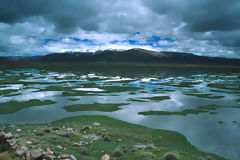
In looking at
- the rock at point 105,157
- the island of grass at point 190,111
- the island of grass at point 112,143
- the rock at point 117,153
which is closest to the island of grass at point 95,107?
the island of grass at point 190,111

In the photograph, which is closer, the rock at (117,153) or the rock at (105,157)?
the rock at (105,157)

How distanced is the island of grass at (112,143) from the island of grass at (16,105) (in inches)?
359

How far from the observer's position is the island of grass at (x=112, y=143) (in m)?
9.80

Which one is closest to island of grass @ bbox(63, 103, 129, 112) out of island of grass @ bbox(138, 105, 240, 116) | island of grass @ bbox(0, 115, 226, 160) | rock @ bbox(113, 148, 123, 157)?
island of grass @ bbox(138, 105, 240, 116)

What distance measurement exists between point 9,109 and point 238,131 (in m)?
25.9

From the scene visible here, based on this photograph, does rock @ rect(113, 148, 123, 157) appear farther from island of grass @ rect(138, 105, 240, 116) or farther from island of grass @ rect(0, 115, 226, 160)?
island of grass @ rect(138, 105, 240, 116)

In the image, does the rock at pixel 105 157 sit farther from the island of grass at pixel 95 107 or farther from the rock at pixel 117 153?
the island of grass at pixel 95 107

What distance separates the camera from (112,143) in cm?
1248

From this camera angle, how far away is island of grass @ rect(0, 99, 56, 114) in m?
23.4

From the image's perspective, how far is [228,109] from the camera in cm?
2539

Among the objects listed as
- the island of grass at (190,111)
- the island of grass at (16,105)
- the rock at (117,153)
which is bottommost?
the island of grass at (190,111)

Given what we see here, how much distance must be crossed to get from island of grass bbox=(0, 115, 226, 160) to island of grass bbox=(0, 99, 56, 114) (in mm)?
9107

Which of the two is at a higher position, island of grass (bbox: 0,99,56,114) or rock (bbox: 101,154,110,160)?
rock (bbox: 101,154,110,160)

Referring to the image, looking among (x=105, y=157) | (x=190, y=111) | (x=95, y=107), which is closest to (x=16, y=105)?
(x=95, y=107)
